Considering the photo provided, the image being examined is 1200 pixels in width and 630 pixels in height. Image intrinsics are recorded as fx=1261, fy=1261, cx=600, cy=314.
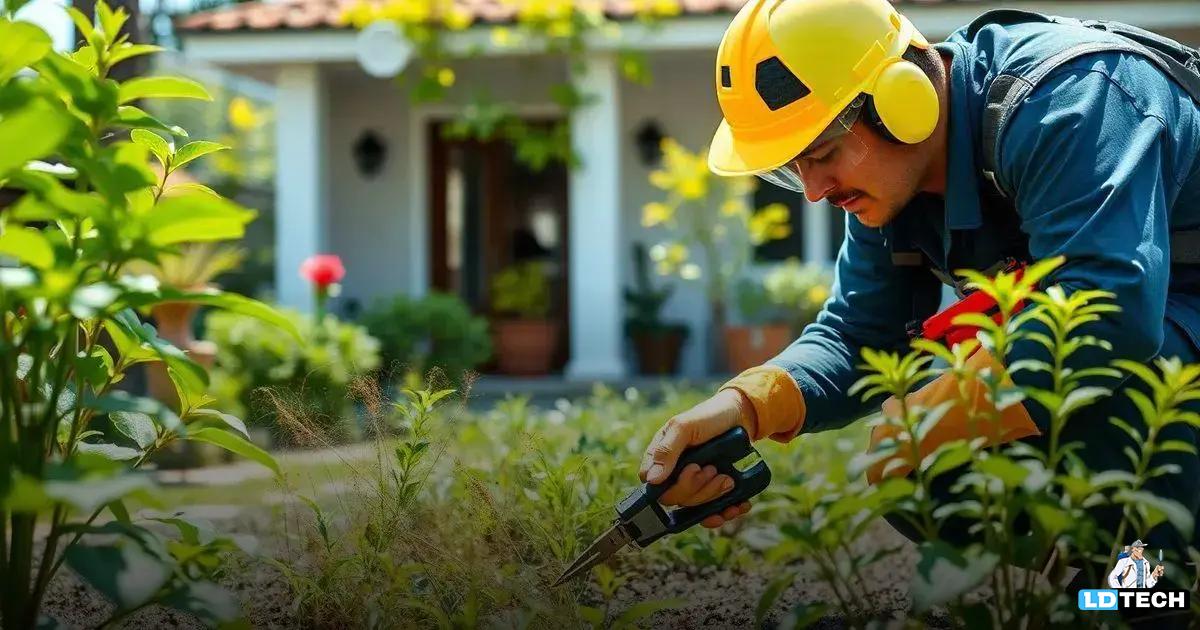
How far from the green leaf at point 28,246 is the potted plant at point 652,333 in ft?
29.3

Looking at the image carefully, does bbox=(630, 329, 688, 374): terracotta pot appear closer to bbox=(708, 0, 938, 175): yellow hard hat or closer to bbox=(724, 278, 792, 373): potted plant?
bbox=(724, 278, 792, 373): potted plant

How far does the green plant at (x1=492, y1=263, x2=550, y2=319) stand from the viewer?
423 inches

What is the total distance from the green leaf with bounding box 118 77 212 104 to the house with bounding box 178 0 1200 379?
324 inches

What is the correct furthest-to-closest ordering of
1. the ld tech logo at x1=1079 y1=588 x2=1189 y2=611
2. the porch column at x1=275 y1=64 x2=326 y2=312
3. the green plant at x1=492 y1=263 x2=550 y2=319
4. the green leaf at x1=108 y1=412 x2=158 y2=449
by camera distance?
the green plant at x1=492 y1=263 x2=550 y2=319, the porch column at x1=275 y1=64 x2=326 y2=312, the green leaf at x1=108 y1=412 x2=158 y2=449, the ld tech logo at x1=1079 y1=588 x2=1189 y2=611

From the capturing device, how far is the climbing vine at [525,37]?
9.54 m

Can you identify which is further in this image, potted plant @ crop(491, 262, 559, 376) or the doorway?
the doorway

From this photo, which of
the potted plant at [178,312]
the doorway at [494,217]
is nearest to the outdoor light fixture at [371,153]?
the doorway at [494,217]

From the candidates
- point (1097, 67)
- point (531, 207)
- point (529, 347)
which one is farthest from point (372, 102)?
point (1097, 67)

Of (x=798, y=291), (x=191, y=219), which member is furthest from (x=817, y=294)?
(x=191, y=219)

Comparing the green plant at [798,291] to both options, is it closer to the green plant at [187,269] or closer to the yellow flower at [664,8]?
the yellow flower at [664,8]

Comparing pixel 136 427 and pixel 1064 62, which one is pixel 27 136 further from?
pixel 1064 62

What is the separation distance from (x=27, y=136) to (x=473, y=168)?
10.2 metres

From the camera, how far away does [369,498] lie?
2.17 metres

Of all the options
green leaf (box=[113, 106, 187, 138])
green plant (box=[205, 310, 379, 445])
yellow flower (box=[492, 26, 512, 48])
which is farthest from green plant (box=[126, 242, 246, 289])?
green leaf (box=[113, 106, 187, 138])
